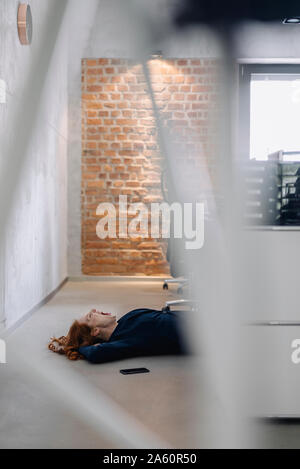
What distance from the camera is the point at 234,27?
547cm

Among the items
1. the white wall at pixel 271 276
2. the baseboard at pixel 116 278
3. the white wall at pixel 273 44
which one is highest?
the white wall at pixel 273 44

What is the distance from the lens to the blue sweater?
2508mm

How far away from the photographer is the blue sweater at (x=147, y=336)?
8.23 feet

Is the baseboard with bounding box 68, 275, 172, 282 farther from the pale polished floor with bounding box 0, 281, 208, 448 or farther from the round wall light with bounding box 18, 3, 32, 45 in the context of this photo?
the round wall light with bounding box 18, 3, 32, 45

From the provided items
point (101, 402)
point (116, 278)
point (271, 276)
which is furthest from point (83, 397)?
point (116, 278)

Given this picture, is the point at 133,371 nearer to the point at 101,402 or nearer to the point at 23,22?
the point at 101,402

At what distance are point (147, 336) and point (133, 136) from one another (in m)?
3.17

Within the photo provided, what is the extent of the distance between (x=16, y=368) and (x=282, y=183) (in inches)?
58.0

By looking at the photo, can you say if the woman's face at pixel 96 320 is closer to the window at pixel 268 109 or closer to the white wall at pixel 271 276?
the white wall at pixel 271 276

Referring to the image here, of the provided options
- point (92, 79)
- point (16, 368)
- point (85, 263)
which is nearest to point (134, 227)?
point (85, 263)

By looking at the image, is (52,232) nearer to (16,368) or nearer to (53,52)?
(53,52)

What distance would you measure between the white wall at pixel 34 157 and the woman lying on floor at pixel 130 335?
509mm

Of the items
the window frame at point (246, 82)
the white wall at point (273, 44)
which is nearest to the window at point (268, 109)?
the window frame at point (246, 82)

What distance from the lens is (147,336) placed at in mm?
2537
